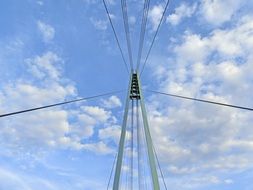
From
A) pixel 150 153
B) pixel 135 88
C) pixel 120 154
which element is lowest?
pixel 150 153

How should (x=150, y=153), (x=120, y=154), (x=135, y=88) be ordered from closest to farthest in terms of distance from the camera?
(x=150, y=153) → (x=120, y=154) → (x=135, y=88)

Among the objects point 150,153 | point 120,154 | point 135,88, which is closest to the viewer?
point 150,153

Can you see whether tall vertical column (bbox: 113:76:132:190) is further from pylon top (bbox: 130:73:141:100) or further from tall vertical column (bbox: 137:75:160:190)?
pylon top (bbox: 130:73:141:100)

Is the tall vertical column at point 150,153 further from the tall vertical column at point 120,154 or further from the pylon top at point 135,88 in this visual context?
the pylon top at point 135,88

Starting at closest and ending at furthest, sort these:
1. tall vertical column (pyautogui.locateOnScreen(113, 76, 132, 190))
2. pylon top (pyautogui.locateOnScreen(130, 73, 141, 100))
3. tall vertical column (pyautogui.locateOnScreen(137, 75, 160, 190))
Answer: tall vertical column (pyautogui.locateOnScreen(137, 75, 160, 190)), tall vertical column (pyautogui.locateOnScreen(113, 76, 132, 190)), pylon top (pyautogui.locateOnScreen(130, 73, 141, 100))

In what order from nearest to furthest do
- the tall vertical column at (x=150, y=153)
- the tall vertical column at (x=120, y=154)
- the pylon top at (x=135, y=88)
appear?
the tall vertical column at (x=150, y=153) → the tall vertical column at (x=120, y=154) → the pylon top at (x=135, y=88)

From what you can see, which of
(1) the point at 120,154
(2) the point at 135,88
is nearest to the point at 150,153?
(1) the point at 120,154

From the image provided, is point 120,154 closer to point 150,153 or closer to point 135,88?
point 150,153

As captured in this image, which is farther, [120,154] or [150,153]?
[120,154]

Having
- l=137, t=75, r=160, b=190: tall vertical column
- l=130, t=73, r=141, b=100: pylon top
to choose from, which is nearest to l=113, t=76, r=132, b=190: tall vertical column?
l=137, t=75, r=160, b=190: tall vertical column

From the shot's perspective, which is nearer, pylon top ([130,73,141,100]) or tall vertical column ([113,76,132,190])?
tall vertical column ([113,76,132,190])

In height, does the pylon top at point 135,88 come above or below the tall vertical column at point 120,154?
above

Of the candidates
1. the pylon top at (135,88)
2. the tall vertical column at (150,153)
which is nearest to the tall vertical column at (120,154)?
the tall vertical column at (150,153)

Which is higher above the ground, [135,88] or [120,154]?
[135,88]
